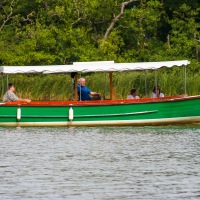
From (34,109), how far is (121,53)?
67.5 feet

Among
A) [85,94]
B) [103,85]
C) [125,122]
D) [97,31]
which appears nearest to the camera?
[125,122]

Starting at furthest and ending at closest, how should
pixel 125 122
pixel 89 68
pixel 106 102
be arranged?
pixel 89 68, pixel 125 122, pixel 106 102

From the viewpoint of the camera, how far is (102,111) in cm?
2786

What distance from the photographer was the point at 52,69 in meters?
28.4

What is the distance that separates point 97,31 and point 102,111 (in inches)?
822

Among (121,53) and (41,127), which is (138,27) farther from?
(41,127)

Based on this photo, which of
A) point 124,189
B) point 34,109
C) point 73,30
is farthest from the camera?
point 73,30

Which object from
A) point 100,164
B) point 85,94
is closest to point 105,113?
point 85,94

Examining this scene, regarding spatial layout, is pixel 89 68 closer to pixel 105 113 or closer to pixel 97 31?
pixel 105 113

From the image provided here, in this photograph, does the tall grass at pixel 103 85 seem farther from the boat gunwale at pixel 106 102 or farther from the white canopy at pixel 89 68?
the boat gunwale at pixel 106 102

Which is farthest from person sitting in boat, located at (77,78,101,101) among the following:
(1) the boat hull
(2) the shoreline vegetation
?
(2) the shoreline vegetation

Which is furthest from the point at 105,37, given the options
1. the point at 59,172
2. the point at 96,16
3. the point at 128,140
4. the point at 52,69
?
the point at 59,172

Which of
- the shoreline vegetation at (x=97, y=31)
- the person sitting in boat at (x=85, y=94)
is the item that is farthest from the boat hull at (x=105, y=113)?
the shoreline vegetation at (x=97, y=31)

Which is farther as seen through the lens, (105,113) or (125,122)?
(125,122)
